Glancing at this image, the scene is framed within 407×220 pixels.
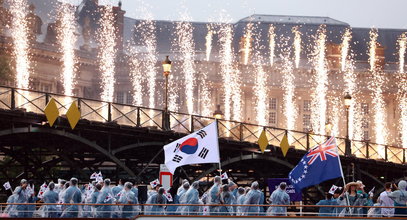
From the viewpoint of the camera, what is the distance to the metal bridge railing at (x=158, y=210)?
35.3 m

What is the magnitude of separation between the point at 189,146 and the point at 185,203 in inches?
109

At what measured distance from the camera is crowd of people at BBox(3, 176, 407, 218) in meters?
35.4

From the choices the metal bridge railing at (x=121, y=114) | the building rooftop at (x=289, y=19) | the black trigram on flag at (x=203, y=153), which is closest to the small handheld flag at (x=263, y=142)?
the metal bridge railing at (x=121, y=114)

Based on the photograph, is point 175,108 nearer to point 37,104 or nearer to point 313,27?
point 313,27

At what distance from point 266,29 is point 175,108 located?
1788 cm

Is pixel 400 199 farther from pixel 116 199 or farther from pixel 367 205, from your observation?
pixel 116 199

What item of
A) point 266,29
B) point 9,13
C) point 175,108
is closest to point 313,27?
point 266,29

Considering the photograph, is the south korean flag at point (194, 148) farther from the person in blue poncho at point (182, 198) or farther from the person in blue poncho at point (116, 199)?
the person in blue poncho at point (116, 199)

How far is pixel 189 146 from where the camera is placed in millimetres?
39594

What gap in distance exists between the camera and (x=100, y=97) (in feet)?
374

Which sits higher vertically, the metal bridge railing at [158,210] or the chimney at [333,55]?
the chimney at [333,55]

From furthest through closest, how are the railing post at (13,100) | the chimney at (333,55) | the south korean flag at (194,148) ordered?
the chimney at (333,55)
the railing post at (13,100)
the south korean flag at (194,148)

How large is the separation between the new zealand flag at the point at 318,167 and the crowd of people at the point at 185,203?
80 centimetres

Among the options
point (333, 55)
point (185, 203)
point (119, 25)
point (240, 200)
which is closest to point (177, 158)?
point (185, 203)
